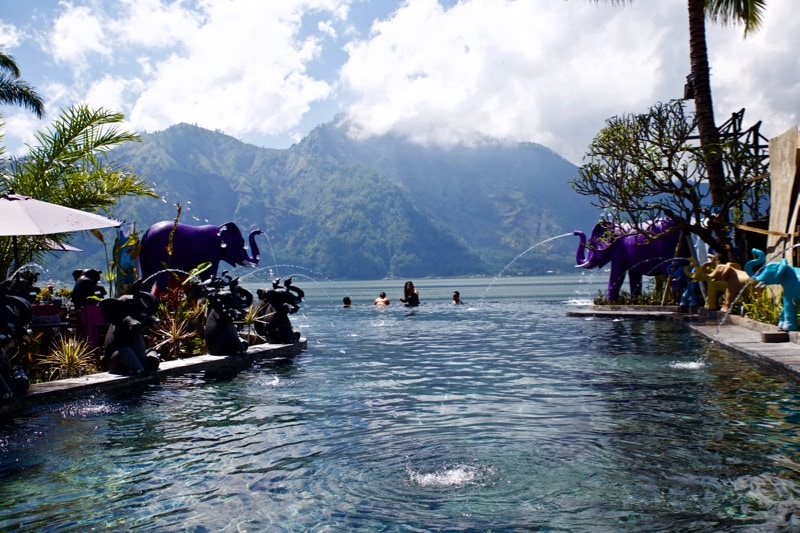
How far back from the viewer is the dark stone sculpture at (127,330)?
11125mm

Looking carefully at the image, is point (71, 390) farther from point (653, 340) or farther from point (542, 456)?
point (653, 340)

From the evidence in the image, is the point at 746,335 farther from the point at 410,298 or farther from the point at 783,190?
the point at 410,298

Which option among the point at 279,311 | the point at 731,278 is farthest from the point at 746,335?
the point at 279,311

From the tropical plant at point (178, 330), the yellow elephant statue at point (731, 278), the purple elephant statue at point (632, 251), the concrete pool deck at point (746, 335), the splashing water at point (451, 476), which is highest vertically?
the purple elephant statue at point (632, 251)

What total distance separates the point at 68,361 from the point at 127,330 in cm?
109

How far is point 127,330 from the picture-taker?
11.3 meters

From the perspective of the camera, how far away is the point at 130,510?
17.1ft

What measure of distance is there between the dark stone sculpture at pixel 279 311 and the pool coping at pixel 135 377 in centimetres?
39

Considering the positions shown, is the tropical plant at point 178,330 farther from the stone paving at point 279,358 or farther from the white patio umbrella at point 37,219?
the white patio umbrella at point 37,219

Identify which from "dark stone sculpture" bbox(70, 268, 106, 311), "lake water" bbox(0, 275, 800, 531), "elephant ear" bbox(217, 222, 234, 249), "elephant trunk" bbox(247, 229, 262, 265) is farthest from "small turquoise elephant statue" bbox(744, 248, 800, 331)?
"elephant trunk" bbox(247, 229, 262, 265)

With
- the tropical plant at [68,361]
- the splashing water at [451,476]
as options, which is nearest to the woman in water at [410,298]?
the tropical plant at [68,361]

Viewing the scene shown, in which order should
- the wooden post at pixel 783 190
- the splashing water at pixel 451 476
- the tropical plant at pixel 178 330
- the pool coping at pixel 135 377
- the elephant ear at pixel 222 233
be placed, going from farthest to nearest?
the elephant ear at pixel 222 233, the wooden post at pixel 783 190, the tropical plant at pixel 178 330, the pool coping at pixel 135 377, the splashing water at pixel 451 476

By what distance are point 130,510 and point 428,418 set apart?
387 cm

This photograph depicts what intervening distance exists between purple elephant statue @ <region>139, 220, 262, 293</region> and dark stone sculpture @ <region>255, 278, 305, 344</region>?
8.36m
